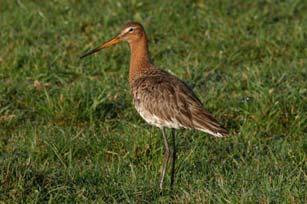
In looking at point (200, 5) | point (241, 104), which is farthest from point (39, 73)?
point (200, 5)

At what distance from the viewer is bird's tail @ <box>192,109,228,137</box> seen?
6895mm

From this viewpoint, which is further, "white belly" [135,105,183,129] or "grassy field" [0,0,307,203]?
"white belly" [135,105,183,129]

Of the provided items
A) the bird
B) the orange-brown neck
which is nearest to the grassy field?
the bird

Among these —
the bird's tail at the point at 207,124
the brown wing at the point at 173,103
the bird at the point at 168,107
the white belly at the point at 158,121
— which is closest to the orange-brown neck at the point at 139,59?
the bird at the point at 168,107

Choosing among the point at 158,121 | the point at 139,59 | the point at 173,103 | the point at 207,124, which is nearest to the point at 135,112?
the point at 139,59

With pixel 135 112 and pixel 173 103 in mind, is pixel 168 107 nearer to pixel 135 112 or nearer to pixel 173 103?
pixel 173 103

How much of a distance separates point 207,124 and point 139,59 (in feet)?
4.06

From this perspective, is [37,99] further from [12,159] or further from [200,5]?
[200,5]

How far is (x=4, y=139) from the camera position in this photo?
824cm

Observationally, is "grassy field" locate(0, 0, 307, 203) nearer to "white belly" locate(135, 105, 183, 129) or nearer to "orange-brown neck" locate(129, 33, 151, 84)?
"white belly" locate(135, 105, 183, 129)

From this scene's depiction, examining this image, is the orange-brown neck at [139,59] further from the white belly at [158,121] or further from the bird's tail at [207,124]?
the bird's tail at [207,124]

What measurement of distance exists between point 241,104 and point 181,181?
6.49 ft

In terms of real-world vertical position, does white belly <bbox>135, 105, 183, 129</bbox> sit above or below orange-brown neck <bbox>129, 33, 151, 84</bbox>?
below

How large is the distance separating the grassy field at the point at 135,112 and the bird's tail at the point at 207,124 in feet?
1.25
